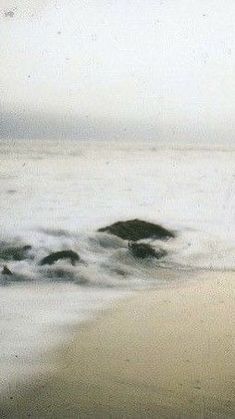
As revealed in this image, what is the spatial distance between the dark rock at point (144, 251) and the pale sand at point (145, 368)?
120cm

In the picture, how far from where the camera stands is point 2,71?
15.1ft

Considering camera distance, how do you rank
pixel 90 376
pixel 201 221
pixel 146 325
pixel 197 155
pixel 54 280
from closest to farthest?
pixel 90 376 < pixel 146 325 < pixel 54 280 < pixel 201 221 < pixel 197 155

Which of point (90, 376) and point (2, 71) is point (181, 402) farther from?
point (2, 71)

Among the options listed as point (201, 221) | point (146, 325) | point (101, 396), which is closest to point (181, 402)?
point (101, 396)

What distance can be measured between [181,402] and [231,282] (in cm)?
197

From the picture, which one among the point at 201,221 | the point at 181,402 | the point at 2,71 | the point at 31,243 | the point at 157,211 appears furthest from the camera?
the point at 157,211

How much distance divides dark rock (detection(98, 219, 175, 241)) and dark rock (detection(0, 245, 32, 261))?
33.9 inches

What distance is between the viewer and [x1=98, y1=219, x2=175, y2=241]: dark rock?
16.6 ft

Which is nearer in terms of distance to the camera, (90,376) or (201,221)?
(90,376)

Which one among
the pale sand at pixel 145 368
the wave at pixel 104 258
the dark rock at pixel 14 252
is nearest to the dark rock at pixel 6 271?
the wave at pixel 104 258

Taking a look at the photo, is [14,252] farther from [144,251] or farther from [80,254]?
[144,251]

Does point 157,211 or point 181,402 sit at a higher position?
point 157,211

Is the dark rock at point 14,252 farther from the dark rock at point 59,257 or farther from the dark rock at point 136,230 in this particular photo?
the dark rock at point 136,230

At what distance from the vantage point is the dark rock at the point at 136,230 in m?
5.05
